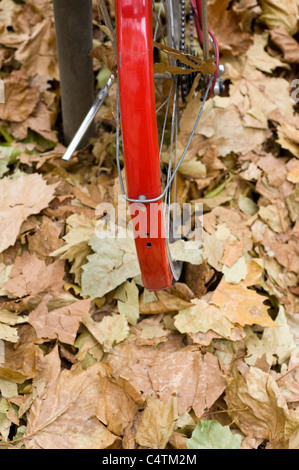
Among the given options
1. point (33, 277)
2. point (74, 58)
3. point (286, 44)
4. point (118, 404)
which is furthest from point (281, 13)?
point (118, 404)

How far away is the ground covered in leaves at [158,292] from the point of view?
1322 millimetres

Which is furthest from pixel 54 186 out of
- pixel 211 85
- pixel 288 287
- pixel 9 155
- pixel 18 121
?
pixel 288 287

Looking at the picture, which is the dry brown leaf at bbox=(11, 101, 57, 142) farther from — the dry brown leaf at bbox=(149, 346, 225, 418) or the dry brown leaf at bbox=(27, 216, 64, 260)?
the dry brown leaf at bbox=(149, 346, 225, 418)

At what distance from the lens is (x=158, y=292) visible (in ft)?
5.17

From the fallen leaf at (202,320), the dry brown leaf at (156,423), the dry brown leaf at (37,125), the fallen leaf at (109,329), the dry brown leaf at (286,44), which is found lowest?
the dry brown leaf at (156,423)

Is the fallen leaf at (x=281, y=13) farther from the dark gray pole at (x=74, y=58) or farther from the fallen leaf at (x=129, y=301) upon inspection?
the fallen leaf at (x=129, y=301)

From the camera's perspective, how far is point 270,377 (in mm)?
1349

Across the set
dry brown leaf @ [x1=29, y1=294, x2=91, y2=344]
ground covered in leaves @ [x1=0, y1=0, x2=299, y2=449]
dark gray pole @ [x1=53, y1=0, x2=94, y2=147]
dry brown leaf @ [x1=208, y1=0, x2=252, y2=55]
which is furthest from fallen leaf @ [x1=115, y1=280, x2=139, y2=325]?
dry brown leaf @ [x1=208, y1=0, x2=252, y2=55]

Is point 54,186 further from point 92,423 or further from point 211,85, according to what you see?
point 92,423

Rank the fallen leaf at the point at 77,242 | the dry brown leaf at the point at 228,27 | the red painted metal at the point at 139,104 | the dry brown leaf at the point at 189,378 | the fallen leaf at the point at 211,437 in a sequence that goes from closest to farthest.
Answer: the red painted metal at the point at 139,104 → the fallen leaf at the point at 211,437 → the dry brown leaf at the point at 189,378 → the fallen leaf at the point at 77,242 → the dry brown leaf at the point at 228,27

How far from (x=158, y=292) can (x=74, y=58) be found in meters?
0.91

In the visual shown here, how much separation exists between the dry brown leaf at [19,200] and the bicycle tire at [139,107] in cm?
61

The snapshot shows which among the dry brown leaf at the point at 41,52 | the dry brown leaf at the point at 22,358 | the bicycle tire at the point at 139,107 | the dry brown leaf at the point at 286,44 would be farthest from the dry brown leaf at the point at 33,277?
the dry brown leaf at the point at 286,44

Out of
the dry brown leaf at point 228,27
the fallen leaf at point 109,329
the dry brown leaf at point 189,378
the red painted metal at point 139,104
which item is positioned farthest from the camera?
the dry brown leaf at point 228,27
